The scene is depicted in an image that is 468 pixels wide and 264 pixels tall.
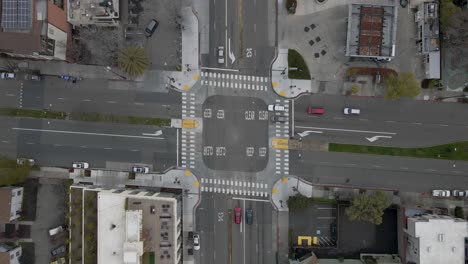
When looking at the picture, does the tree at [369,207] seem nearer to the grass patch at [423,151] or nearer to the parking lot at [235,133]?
the grass patch at [423,151]

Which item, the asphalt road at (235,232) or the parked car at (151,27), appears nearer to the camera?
the parked car at (151,27)

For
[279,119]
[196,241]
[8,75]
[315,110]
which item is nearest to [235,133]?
[279,119]

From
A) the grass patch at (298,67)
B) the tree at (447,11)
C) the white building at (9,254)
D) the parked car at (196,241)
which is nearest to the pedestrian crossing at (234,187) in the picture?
the parked car at (196,241)

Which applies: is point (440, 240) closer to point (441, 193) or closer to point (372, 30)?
point (441, 193)

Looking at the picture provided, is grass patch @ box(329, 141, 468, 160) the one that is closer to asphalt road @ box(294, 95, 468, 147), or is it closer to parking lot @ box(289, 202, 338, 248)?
asphalt road @ box(294, 95, 468, 147)

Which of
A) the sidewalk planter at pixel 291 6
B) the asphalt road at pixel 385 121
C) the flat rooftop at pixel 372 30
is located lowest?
the asphalt road at pixel 385 121

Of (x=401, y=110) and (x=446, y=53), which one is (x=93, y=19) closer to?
(x=401, y=110)
